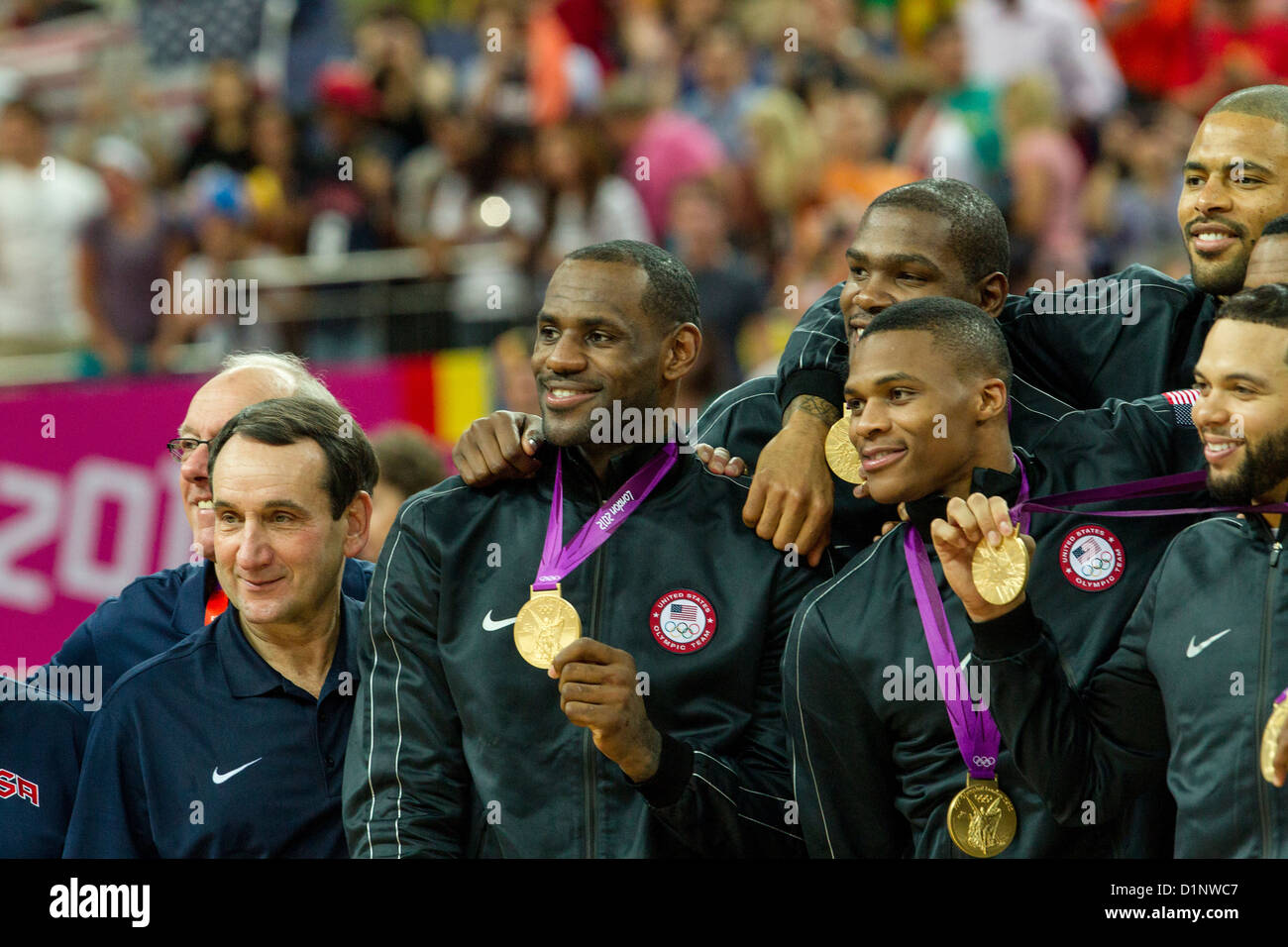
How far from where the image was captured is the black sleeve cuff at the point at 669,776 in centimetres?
339

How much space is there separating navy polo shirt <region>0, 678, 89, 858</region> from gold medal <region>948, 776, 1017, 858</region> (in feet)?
5.94

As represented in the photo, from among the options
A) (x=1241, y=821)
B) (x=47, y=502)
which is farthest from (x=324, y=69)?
(x=1241, y=821)

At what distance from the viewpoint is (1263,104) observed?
4168 millimetres

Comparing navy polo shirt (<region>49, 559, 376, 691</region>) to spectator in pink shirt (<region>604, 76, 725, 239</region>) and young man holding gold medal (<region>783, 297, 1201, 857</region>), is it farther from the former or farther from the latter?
spectator in pink shirt (<region>604, 76, 725, 239</region>)

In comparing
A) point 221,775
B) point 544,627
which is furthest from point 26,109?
point 544,627

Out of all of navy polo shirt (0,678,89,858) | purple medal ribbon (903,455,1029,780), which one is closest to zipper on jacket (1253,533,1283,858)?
purple medal ribbon (903,455,1029,780)

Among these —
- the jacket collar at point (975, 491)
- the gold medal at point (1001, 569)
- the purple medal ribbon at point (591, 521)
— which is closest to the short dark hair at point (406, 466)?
the purple medal ribbon at point (591, 521)

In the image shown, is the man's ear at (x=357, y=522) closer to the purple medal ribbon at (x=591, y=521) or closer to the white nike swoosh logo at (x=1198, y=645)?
the purple medal ribbon at (x=591, y=521)

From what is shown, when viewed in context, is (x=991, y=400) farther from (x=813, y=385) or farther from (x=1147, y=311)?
(x=1147, y=311)

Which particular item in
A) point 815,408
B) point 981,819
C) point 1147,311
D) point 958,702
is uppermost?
point 1147,311

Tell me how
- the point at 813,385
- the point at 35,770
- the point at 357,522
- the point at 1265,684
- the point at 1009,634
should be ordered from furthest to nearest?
the point at 813,385, the point at 357,522, the point at 35,770, the point at 1009,634, the point at 1265,684

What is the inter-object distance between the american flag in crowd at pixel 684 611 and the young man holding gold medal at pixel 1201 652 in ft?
1.81

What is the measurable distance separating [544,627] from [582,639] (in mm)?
211

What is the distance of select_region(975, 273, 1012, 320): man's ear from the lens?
4.05 m
